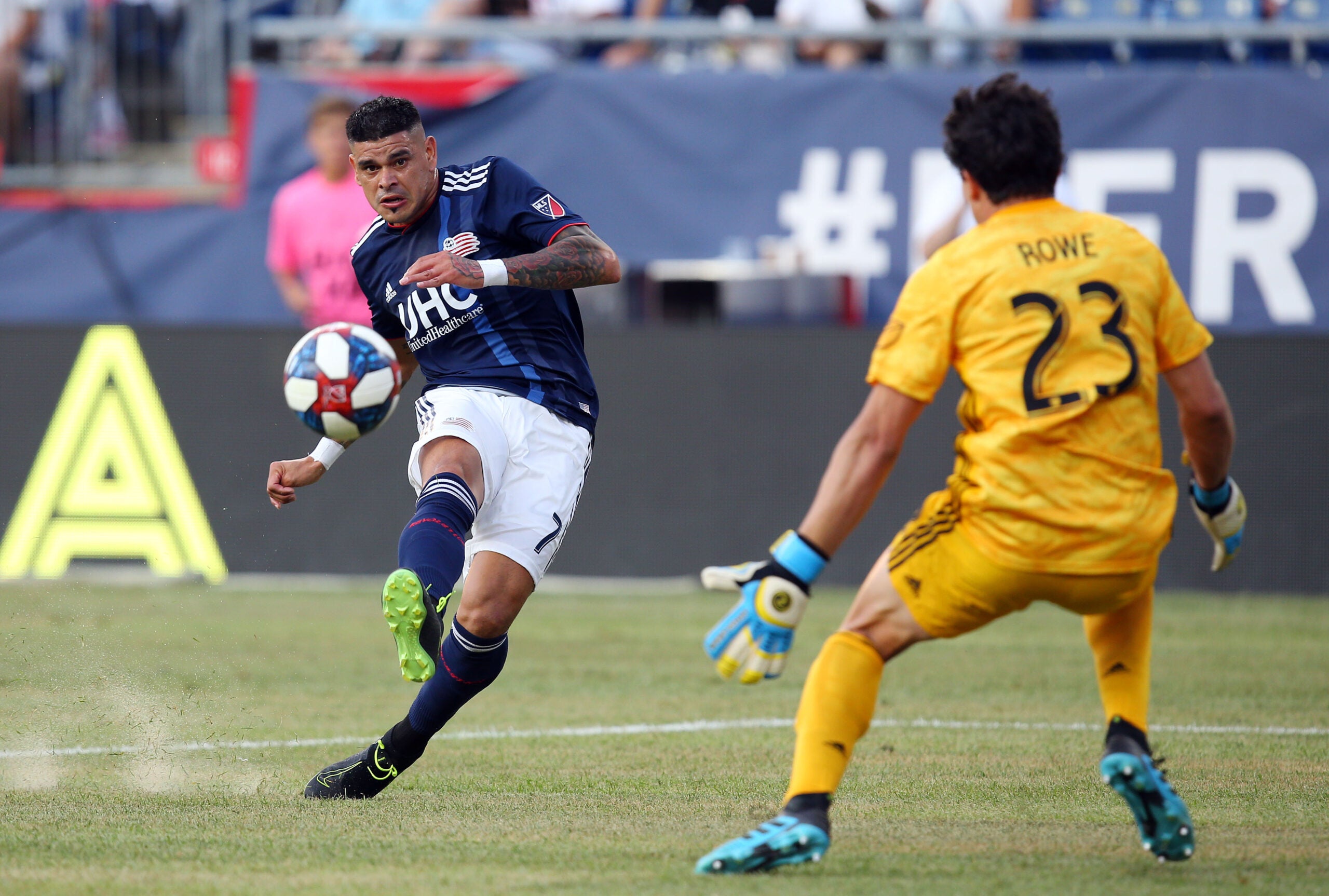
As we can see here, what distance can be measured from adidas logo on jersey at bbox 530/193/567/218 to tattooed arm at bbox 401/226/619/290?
0.35 ft

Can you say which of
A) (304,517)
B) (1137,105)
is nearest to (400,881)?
(304,517)

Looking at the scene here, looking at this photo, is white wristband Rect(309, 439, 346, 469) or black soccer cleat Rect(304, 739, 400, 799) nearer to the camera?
black soccer cleat Rect(304, 739, 400, 799)

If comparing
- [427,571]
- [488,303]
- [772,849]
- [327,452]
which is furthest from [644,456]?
[772,849]

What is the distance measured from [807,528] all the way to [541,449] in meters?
1.74

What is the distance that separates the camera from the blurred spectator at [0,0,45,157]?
1440cm

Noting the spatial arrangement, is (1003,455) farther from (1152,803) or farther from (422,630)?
(422,630)

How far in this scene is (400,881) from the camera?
162 inches

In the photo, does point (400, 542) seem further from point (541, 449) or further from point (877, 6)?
point (877, 6)

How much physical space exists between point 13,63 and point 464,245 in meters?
10.3

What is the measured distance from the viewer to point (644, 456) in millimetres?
11570

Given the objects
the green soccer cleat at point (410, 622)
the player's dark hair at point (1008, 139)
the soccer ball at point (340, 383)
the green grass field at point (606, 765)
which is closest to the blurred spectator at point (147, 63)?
the green grass field at point (606, 765)

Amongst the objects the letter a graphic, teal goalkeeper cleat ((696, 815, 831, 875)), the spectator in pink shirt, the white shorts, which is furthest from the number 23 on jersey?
the letter a graphic

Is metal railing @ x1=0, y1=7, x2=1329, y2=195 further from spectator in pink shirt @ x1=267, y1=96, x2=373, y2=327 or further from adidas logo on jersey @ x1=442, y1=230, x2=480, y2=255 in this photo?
adidas logo on jersey @ x1=442, y1=230, x2=480, y2=255

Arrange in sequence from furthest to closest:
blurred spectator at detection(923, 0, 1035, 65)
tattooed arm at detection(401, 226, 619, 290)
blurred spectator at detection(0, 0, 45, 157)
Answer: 1. blurred spectator at detection(0, 0, 45, 157)
2. blurred spectator at detection(923, 0, 1035, 65)
3. tattooed arm at detection(401, 226, 619, 290)
